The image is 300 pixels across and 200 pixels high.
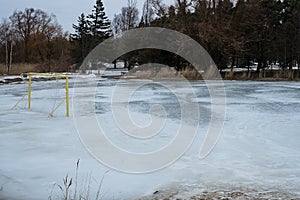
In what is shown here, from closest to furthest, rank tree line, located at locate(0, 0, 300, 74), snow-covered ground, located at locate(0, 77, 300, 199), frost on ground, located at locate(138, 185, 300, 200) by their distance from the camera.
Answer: frost on ground, located at locate(138, 185, 300, 200)
snow-covered ground, located at locate(0, 77, 300, 199)
tree line, located at locate(0, 0, 300, 74)

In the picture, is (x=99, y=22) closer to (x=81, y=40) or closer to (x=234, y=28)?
(x=81, y=40)

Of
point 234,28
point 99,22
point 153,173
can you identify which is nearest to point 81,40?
point 99,22

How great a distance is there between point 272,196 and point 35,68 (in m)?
24.1

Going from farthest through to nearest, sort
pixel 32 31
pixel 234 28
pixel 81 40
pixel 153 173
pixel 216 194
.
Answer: pixel 32 31
pixel 81 40
pixel 234 28
pixel 153 173
pixel 216 194

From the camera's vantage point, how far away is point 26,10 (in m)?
38.2

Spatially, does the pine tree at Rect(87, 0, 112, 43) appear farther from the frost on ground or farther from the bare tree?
the frost on ground

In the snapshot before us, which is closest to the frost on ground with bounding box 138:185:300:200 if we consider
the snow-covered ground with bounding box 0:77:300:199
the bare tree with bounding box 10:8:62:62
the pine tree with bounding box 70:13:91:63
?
the snow-covered ground with bounding box 0:77:300:199

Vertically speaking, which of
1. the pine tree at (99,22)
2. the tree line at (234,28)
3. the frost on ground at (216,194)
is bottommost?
the frost on ground at (216,194)

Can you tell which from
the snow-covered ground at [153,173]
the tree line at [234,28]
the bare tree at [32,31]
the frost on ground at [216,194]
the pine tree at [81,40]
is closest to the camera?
the frost on ground at [216,194]

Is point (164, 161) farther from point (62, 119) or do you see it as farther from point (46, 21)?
point (46, 21)

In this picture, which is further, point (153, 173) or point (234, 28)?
point (234, 28)

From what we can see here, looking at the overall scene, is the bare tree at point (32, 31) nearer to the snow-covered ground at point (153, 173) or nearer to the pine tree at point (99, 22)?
the pine tree at point (99, 22)

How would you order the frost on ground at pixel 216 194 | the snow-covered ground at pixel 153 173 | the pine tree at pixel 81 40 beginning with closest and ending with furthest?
the frost on ground at pixel 216 194 < the snow-covered ground at pixel 153 173 < the pine tree at pixel 81 40

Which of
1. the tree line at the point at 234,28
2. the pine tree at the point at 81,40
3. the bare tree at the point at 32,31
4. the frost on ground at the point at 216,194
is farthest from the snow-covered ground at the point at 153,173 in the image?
the bare tree at the point at 32,31
